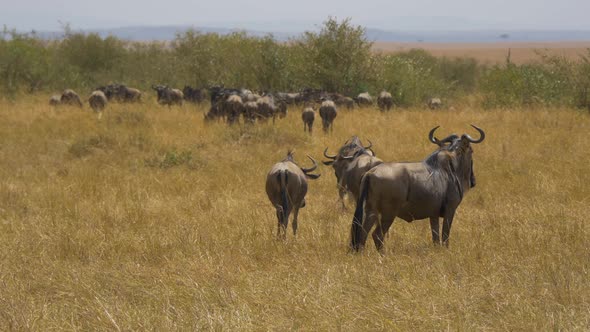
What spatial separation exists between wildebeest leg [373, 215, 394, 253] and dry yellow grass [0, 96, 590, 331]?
149 mm

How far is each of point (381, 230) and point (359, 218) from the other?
1.00ft

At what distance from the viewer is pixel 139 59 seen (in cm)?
3966

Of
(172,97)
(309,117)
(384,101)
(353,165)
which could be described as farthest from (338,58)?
(353,165)

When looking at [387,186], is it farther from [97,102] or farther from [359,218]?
[97,102]

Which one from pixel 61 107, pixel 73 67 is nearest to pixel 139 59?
pixel 73 67

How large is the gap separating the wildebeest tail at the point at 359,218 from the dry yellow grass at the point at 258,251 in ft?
0.59

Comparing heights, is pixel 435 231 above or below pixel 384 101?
below

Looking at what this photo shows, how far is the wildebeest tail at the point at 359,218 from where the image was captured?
619 centimetres

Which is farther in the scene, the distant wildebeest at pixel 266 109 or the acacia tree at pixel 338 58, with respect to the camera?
the acacia tree at pixel 338 58

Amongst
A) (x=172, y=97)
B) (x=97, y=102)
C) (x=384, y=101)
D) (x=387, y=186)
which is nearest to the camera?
(x=387, y=186)

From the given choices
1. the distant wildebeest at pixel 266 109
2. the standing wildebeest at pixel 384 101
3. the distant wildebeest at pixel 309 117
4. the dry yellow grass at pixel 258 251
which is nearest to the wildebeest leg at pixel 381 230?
the dry yellow grass at pixel 258 251

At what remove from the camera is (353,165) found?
786 centimetres

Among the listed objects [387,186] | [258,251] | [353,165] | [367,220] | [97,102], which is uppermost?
[387,186]

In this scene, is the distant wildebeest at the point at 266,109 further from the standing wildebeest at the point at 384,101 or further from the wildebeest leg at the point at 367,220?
the wildebeest leg at the point at 367,220
